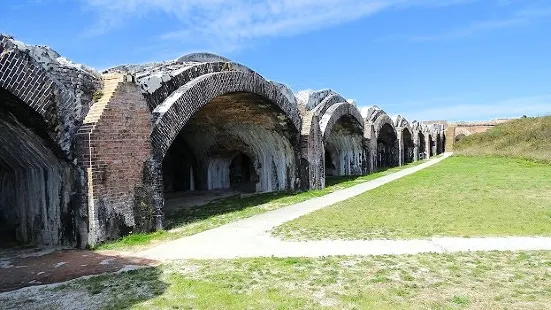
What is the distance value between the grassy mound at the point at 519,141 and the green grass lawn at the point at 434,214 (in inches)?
566

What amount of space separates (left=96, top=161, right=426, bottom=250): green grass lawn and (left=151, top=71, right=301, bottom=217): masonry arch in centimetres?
139

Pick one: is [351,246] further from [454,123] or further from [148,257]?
[454,123]

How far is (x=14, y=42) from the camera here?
6906 mm

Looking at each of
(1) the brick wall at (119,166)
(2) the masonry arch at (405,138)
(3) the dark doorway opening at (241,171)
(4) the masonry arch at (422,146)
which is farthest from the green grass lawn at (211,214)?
(4) the masonry arch at (422,146)

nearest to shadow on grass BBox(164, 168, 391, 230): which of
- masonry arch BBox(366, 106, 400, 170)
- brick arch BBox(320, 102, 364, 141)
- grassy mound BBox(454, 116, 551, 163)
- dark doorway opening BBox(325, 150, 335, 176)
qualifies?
brick arch BBox(320, 102, 364, 141)

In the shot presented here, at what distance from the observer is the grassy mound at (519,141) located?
30391 millimetres

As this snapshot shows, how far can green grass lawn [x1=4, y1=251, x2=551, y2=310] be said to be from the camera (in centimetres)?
453

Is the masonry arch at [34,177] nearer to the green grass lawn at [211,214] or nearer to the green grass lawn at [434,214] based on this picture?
the green grass lawn at [211,214]

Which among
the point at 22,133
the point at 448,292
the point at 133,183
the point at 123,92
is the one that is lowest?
the point at 448,292

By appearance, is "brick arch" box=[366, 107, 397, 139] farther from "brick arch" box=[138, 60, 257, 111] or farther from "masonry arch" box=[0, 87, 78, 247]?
"masonry arch" box=[0, 87, 78, 247]

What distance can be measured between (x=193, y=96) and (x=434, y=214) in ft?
17.7

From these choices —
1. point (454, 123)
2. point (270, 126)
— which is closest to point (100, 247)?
point (270, 126)

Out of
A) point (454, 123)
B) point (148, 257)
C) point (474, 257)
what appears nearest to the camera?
point (474, 257)

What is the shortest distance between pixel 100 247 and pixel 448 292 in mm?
5242
